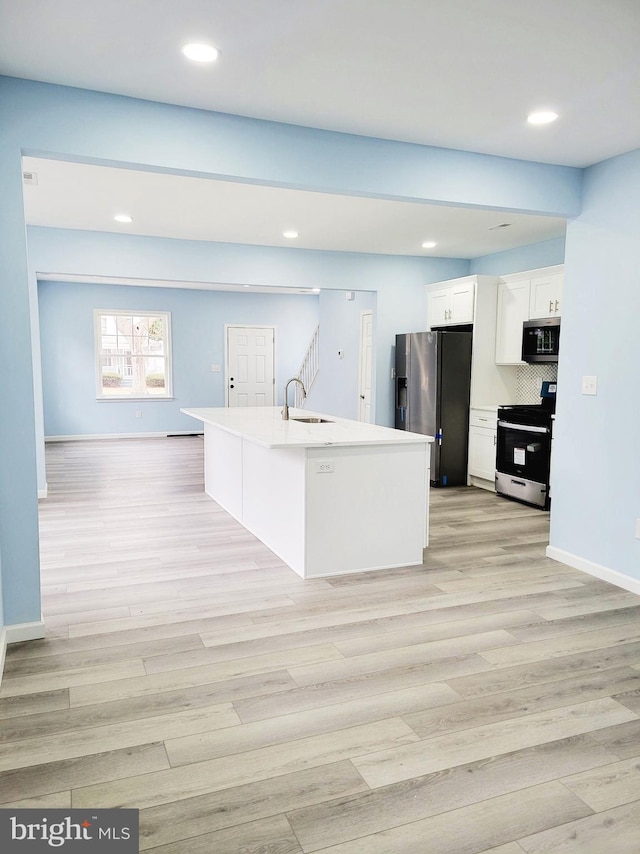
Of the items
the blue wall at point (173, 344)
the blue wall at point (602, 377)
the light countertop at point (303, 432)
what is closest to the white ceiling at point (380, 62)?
the blue wall at point (602, 377)

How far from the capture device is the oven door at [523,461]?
213 inches

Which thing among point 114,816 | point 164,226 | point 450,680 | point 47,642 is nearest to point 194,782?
point 114,816

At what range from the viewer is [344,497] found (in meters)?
3.76

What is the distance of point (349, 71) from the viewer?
2537 mm

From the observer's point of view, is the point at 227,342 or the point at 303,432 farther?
the point at 227,342

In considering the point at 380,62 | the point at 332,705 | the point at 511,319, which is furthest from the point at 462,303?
the point at 332,705

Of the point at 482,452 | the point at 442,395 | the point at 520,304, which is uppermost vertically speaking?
the point at 520,304

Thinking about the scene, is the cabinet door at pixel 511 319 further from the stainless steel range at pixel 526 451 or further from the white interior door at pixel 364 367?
the white interior door at pixel 364 367

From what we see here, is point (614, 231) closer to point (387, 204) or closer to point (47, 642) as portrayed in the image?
point (387, 204)

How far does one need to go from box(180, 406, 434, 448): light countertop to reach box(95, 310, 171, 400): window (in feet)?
17.5

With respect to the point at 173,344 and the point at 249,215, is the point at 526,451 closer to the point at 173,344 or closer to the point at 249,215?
the point at 249,215

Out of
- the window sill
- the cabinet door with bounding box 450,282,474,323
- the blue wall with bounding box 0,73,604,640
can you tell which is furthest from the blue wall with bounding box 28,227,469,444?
the window sill

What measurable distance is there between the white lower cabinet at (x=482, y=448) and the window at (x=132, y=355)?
5819mm

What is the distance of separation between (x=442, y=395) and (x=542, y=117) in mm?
3630
